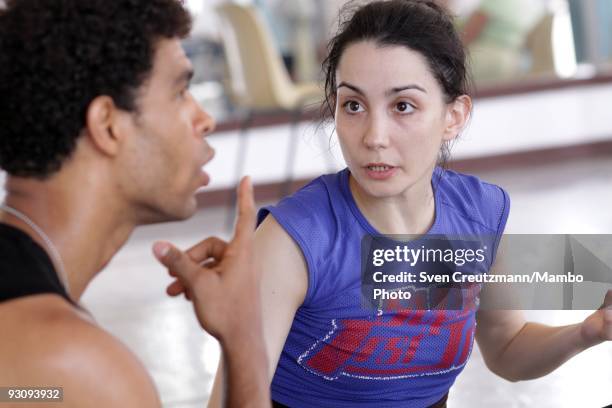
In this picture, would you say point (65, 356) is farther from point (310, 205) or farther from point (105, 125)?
point (310, 205)

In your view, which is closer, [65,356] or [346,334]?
[65,356]

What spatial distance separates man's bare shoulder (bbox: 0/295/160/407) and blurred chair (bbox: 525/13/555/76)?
5498 mm

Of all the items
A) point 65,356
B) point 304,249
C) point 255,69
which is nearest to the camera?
point 65,356

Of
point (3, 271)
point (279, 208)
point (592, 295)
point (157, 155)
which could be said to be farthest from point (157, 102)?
point (592, 295)

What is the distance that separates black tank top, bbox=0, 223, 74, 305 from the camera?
0.94 metres

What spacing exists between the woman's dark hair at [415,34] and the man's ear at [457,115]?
0.05 feet

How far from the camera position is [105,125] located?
103 centimetres

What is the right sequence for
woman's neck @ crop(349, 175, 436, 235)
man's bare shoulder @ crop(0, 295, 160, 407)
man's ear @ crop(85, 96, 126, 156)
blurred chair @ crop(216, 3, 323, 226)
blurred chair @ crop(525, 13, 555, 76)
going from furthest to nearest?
blurred chair @ crop(525, 13, 555, 76) < blurred chair @ crop(216, 3, 323, 226) < woman's neck @ crop(349, 175, 436, 235) < man's ear @ crop(85, 96, 126, 156) < man's bare shoulder @ crop(0, 295, 160, 407)

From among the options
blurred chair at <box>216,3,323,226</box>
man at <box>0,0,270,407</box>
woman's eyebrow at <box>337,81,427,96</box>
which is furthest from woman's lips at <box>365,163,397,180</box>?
blurred chair at <box>216,3,323,226</box>

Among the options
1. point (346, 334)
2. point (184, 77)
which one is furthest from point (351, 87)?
point (184, 77)

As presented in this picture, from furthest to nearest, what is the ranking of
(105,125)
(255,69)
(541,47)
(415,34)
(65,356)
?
(541,47) → (255,69) → (415,34) → (105,125) → (65,356)

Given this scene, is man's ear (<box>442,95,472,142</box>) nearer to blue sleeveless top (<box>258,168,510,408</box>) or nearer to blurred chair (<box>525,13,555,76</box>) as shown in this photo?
blue sleeveless top (<box>258,168,510,408</box>)

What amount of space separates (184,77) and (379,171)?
0.51 meters

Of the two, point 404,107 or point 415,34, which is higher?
point 415,34
